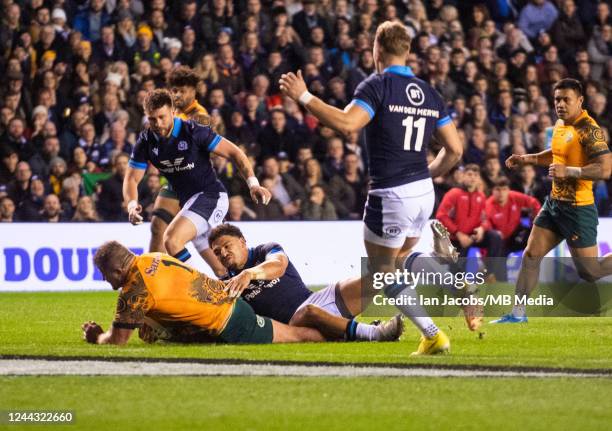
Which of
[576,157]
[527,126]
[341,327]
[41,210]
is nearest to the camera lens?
[341,327]

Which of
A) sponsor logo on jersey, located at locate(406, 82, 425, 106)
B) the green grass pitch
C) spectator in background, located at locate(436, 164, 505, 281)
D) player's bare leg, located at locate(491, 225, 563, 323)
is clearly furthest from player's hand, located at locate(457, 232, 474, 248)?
sponsor logo on jersey, located at locate(406, 82, 425, 106)

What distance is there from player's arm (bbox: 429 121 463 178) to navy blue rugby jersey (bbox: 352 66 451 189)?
0.17 metres

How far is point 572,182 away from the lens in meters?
12.1

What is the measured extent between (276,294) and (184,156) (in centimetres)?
203

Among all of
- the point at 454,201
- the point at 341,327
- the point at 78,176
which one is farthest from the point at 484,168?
the point at 341,327

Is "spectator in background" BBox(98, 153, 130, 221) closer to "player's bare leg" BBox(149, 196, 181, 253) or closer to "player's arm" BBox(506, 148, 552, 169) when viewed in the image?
"player's bare leg" BBox(149, 196, 181, 253)

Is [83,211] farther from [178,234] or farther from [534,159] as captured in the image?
[534,159]

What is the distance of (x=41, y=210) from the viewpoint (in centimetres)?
1752

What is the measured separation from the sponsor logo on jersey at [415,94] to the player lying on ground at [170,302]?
6.59 feet

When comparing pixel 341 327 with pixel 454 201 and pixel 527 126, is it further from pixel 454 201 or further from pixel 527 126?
pixel 527 126

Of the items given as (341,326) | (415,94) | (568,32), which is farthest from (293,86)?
(568,32)

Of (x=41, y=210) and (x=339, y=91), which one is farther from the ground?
(x=339, y=91)

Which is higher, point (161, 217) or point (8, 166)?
point (8, 166)

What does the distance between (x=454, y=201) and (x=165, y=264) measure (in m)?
8.86
